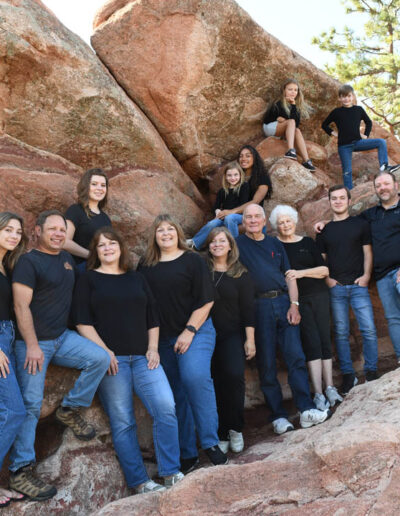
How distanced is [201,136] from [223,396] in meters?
5.59

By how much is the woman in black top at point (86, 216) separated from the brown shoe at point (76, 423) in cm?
167

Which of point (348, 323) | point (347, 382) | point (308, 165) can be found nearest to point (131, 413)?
point (347, 382)

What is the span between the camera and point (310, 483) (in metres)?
3.50

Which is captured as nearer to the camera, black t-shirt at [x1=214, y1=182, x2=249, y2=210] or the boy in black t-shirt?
black t-shirt at [x1=214, y1=182, x2=249, y2=210]

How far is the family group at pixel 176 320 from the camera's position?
4.47 metres

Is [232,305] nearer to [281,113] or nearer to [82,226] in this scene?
[82,226]

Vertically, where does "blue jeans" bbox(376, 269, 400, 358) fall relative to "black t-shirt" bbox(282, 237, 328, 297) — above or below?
below

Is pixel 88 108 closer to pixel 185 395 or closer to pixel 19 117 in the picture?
pixel 19 117

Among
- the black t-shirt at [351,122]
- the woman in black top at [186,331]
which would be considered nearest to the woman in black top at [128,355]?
the woman in black top at [186,331]

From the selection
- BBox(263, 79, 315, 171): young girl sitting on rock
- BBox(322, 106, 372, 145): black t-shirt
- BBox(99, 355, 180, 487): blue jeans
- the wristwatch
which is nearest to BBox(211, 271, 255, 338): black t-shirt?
the wristwatch

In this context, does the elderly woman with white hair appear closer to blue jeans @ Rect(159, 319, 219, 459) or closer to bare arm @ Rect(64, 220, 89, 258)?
blue jeans @ Rect(159, 319, 219, 459)

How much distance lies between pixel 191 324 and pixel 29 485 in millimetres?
2034

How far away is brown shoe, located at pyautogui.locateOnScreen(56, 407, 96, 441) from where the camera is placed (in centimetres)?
484

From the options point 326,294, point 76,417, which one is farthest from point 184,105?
point 76,417
